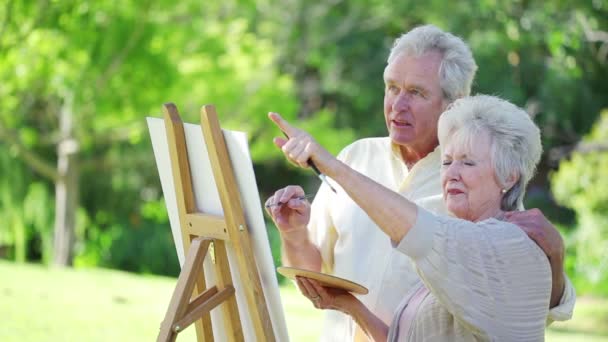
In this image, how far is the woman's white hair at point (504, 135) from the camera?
2287 mm

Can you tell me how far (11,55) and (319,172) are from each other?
981 centimetres

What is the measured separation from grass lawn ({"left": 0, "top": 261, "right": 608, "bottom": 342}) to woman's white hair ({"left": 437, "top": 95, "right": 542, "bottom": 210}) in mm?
4986

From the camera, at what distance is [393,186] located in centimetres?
304

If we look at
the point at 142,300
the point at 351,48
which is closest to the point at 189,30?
the point at 142,300

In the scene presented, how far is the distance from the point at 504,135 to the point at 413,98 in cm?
65

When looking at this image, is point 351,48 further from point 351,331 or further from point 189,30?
point 351,331

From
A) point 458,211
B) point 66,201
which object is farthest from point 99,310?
point 458,211

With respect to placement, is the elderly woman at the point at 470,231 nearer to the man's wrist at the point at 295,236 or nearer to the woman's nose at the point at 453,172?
the woman's nose at the point at 453,172

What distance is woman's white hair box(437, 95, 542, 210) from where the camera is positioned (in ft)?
7.50

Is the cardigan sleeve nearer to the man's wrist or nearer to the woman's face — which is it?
the woman's face

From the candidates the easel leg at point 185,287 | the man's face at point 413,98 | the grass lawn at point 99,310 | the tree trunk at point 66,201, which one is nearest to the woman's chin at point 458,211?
the man's face at point 413,98

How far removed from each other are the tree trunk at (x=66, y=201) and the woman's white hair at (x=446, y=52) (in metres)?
12.4

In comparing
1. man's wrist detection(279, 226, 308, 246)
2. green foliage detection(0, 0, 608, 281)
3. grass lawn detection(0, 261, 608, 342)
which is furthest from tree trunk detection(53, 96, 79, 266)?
man's wrist detection(279, 226, 308, 246)

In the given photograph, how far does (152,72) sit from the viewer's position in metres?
12.4
